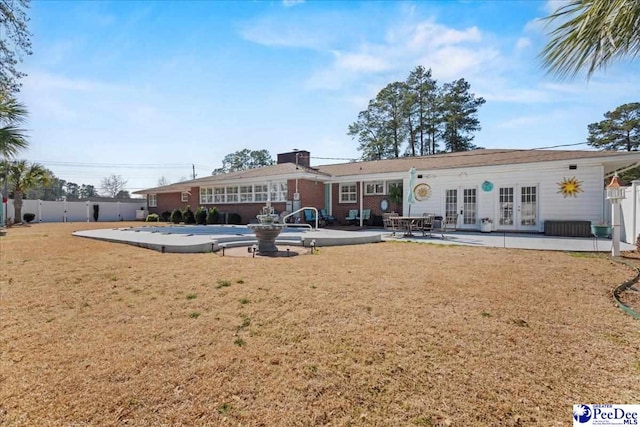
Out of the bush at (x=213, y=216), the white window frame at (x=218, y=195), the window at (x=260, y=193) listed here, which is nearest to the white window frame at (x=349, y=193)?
the window at (x=260, y=193)

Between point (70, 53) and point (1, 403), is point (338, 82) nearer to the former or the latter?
point (70, 53)

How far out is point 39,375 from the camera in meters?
2.92

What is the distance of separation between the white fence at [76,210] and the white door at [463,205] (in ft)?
95.2

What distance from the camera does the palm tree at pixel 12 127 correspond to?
6777mm

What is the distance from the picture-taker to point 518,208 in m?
14.7

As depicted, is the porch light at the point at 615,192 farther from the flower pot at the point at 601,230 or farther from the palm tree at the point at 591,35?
the palm tree at the point at 591,35

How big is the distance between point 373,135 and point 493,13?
32.5 metres

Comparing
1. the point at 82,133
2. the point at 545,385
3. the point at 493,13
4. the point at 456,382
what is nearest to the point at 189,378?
the point at 456,382

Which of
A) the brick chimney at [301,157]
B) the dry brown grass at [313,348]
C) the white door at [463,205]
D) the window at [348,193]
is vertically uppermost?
the brick chimney at [301,157]

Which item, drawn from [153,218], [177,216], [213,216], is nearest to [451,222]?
[213,216]

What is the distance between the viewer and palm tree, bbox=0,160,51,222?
79.5 ft

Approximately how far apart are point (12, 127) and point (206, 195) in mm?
17085

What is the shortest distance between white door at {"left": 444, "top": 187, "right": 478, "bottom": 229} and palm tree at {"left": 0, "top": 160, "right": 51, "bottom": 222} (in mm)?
29826

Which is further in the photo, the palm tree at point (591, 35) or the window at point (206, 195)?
the window at point (206, 195)
